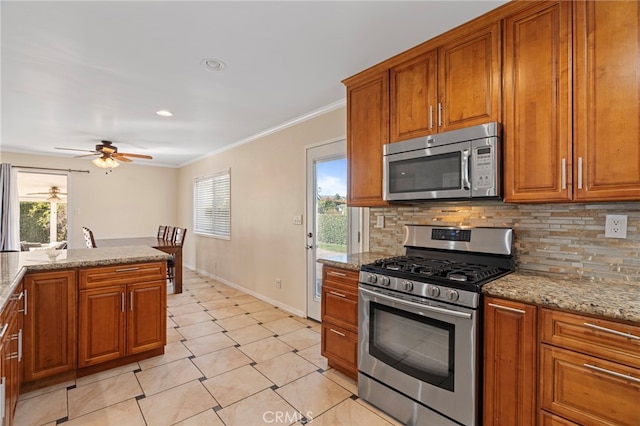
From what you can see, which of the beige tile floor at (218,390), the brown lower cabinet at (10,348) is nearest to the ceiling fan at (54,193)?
the beige tile floor at (218,390)

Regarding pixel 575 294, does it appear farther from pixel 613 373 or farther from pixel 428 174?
pixel 428 174

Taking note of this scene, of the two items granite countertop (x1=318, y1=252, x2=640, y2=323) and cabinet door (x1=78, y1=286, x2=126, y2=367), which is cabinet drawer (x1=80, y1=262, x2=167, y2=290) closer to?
cabinet door (x1=78, y1=286, x2=126, y2=367)

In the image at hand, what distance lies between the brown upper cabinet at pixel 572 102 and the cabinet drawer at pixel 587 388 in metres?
0.77

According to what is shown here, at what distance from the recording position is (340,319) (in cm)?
239

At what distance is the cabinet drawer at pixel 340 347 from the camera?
229 centimetres

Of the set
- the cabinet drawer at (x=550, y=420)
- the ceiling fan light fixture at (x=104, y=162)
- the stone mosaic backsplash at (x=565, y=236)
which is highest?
the ceiling fan light fixture at (x=104, y=162)

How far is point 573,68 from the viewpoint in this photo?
5.16 feet

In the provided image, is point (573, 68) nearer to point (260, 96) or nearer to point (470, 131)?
point (470, 131)

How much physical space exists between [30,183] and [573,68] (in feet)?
27.7

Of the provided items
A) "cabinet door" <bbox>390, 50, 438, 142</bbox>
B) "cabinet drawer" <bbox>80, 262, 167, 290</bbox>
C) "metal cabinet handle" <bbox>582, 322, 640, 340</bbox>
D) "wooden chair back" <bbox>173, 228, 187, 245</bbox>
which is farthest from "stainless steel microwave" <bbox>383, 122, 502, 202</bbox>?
"wooden chair back" <bbox>173, 228, 187, 245</bbox>

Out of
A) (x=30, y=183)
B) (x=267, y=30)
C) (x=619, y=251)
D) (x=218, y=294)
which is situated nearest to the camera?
(x=619, y=251)

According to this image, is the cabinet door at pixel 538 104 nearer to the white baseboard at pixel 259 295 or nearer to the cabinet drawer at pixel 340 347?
the cabinet drawer at pixel 340 347

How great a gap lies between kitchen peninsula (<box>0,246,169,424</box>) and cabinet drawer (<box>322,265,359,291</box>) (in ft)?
4.64

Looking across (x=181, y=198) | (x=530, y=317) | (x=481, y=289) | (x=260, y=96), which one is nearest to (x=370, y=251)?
(x=481, y=289)
